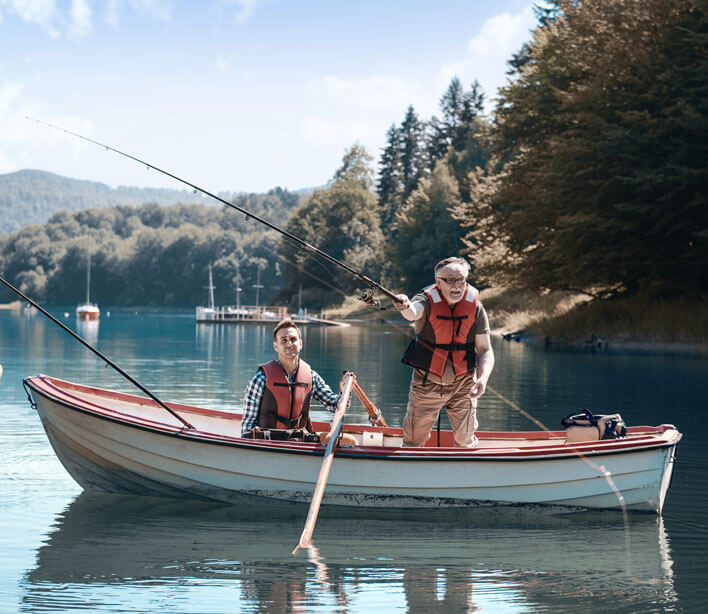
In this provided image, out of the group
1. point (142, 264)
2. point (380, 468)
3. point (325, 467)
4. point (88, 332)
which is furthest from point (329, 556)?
point (142, 264)

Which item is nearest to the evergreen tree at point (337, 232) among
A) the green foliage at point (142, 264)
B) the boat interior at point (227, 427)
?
the green foliage at point (142, 264)

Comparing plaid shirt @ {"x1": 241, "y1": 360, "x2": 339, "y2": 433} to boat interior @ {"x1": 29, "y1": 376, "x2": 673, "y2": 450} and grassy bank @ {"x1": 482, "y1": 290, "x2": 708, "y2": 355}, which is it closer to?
boat interior @ {"x1": 29, "y1": 376, "x2": 673, "y2": 450}

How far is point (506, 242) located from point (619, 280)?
4.29 metres

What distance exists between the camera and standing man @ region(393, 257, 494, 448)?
7.79 meters

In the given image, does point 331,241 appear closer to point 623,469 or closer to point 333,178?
point 333,178

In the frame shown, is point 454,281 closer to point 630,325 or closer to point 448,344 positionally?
point 448,344

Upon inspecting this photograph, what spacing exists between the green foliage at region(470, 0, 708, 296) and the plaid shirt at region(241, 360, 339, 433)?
59.0ft

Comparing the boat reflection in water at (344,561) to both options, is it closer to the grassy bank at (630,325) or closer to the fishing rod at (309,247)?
the fishing rod at (309,247)

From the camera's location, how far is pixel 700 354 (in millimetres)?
25953

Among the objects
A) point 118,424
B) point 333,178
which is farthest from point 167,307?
point 118,424

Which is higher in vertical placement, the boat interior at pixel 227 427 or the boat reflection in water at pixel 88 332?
the boat interior at pixel 227 427

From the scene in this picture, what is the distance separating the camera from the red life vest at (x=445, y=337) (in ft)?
25.9

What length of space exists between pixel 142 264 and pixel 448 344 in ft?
462

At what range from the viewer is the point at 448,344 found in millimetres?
7984
